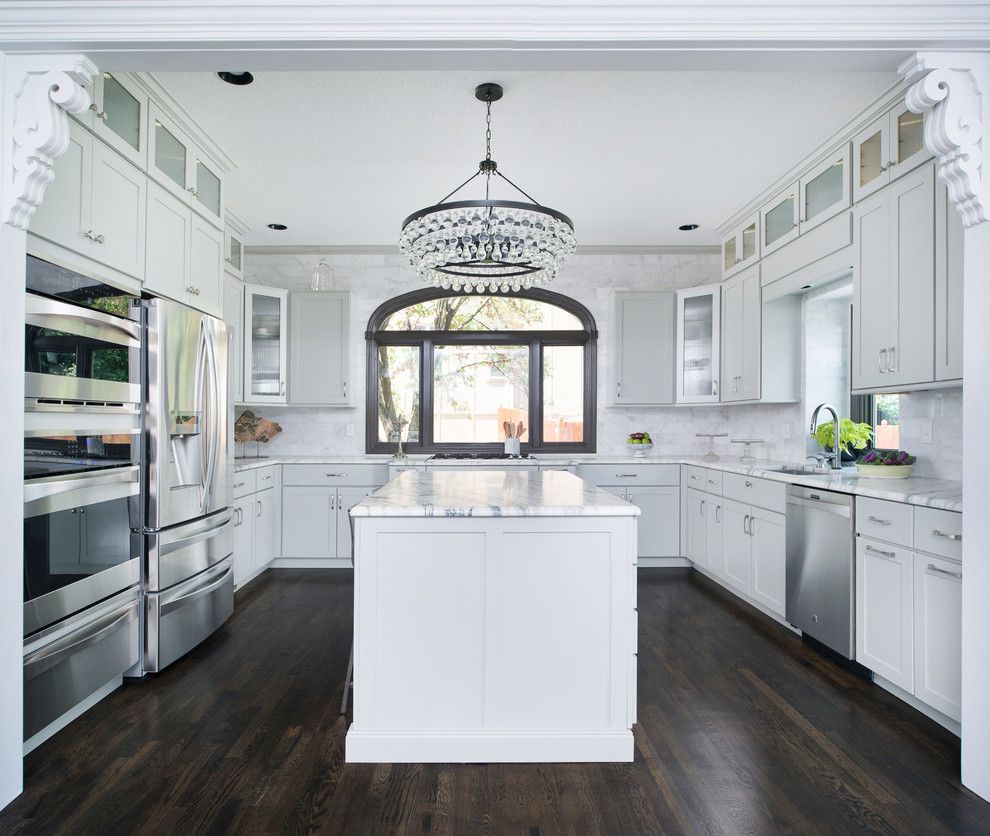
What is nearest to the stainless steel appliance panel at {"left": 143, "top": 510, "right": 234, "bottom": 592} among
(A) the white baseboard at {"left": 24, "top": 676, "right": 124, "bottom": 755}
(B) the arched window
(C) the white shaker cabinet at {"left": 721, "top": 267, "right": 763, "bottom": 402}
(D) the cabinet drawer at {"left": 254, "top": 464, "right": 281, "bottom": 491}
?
(A) the white baseboard at {"left": 24, "top": 676, "right": 124, "bottom": 755}

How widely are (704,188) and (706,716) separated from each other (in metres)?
3.23

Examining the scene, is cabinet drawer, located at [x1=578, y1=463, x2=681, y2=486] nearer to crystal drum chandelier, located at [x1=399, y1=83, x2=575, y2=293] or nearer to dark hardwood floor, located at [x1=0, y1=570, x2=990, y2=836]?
dark hardwood floor, located at [x1=0, y1=570, x2=990, y2=836]

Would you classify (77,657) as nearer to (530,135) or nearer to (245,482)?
(245,482)

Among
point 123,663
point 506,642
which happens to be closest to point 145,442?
point 123,663

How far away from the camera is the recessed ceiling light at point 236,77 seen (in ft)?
9.45

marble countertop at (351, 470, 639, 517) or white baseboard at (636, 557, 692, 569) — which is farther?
white baseboard at (636, 557, 692, 569)

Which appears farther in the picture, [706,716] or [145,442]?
[145,442]

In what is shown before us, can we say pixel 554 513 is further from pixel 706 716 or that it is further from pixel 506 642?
pixel 706 716

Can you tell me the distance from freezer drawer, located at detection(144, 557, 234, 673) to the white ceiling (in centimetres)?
235

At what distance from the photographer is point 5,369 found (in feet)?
6.40

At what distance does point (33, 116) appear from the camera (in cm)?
196

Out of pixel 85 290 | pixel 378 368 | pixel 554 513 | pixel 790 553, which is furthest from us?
pixel 378 368

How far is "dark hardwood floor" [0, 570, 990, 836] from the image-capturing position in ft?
6.27

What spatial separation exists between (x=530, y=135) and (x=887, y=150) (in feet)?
5.71
